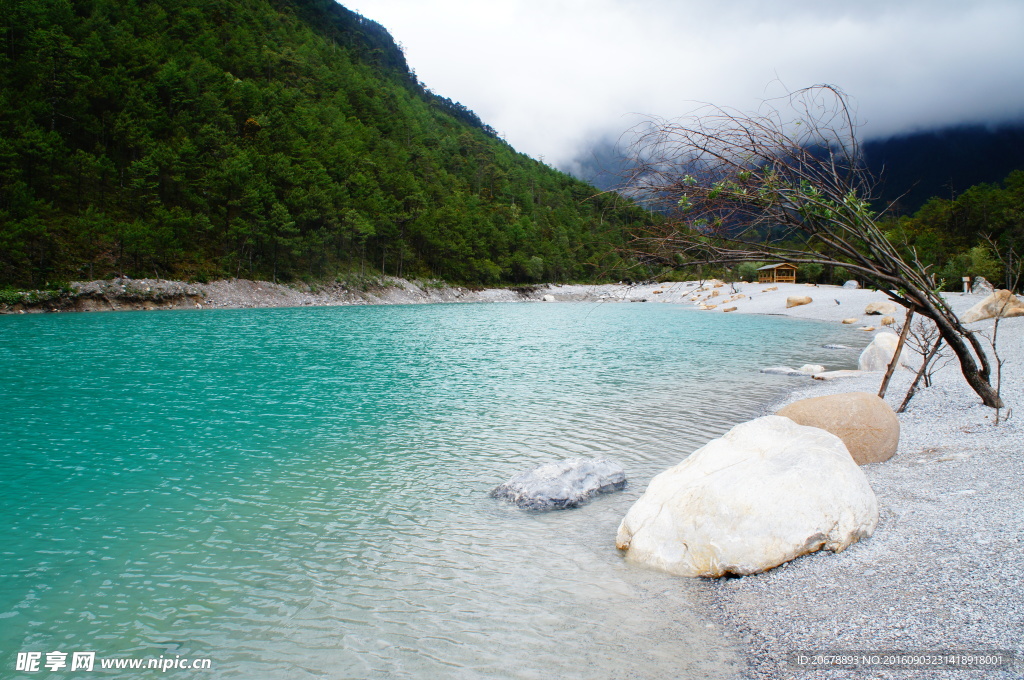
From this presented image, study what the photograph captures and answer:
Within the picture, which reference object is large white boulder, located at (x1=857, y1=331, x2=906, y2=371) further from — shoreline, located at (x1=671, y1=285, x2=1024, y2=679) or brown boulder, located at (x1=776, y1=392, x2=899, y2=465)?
shoreline, located at (x1=671, y1=285, x2=1024, y2=679)

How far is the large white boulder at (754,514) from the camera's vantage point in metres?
5.47

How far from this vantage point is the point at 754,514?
5.56 m

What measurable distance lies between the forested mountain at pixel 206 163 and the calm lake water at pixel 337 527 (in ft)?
158

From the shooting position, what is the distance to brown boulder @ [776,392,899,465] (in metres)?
8.59

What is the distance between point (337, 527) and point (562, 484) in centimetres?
330

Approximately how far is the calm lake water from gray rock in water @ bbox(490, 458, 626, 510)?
0.77 feet

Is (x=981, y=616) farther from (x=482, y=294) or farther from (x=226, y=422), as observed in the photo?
(x=482, y=294)

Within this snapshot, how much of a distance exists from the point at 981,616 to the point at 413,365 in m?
19.1

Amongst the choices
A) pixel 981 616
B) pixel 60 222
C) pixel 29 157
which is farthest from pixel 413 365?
pixel 29 157

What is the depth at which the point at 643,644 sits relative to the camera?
4562mm

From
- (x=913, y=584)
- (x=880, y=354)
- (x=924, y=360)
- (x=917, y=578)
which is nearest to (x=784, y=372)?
(x=880, y=354)

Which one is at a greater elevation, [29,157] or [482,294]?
[29,157]

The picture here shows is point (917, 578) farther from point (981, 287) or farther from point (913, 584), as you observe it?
point (981, 287)

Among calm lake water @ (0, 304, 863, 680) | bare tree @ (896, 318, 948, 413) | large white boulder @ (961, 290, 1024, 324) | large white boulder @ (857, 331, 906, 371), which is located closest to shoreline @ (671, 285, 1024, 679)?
calm lake water @ (0, 304, 863, 680)
